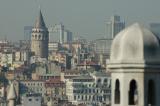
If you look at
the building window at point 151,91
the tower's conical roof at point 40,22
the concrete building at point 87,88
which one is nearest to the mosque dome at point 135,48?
the building window at point 151,91

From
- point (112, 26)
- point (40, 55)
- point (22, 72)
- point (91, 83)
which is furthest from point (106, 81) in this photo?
point (112, 26)

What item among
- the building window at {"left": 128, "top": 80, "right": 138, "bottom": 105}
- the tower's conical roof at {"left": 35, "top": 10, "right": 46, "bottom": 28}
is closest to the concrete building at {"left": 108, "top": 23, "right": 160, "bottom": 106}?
the building window at {"left": 128, "top": 80, "right": 138, "bottom": 105}

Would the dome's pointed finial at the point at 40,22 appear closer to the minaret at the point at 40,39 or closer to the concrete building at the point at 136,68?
the minaret at the point at 40,39

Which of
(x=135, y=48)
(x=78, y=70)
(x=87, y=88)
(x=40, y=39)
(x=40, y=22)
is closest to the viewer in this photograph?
(x=135, y=48)

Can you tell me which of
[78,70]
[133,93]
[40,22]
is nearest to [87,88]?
[78,70]

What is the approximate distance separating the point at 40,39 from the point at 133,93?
149 metres

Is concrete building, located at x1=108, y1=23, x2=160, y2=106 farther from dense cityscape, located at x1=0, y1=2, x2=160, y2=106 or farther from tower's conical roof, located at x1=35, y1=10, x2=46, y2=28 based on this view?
tower's conical roof, located at x1=35, y1=10, x2=46, y2=28

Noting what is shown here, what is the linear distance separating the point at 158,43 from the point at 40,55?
148 meters

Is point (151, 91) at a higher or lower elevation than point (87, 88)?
higher

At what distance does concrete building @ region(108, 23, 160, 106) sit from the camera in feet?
22.4

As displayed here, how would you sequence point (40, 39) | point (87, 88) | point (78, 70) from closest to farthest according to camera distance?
point (87, 88), point (78, 70), point (40, 39)

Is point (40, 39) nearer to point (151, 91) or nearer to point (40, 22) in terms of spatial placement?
point (40, 22)

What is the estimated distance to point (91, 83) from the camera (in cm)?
12056

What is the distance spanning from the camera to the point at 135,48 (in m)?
6.87
